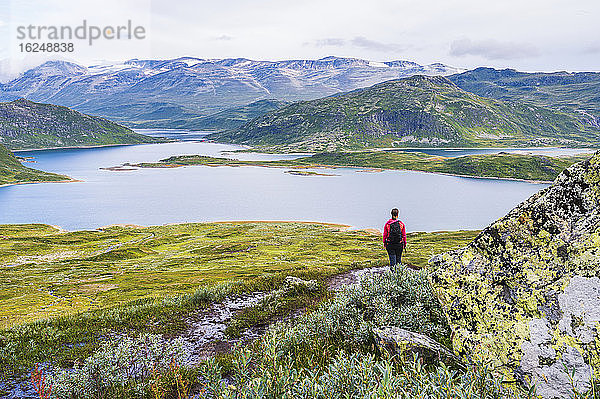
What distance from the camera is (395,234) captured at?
2164 centimetres

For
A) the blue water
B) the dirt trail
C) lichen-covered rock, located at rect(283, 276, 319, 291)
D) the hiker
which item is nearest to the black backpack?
the hiker

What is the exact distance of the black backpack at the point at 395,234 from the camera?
70.7 feet

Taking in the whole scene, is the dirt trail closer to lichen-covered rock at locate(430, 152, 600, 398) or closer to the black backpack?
the black backpack

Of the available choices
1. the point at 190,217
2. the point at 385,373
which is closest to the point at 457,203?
the point at 190,217

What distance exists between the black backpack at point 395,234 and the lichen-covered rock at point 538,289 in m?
13.5

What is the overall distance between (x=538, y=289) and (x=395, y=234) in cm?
1492

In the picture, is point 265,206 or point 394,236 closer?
point 394,236

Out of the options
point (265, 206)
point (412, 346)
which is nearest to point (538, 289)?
point (412, 346)

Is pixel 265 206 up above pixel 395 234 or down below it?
below

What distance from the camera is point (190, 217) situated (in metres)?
150

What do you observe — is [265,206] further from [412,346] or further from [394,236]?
[412,346]

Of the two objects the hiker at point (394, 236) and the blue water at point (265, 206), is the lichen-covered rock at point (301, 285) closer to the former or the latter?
the hiker at point (394, 236)

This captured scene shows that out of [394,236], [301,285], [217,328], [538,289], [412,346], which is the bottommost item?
[217,328]

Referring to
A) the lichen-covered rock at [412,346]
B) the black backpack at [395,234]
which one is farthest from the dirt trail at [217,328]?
the lichen-covered rock at [412,346]
